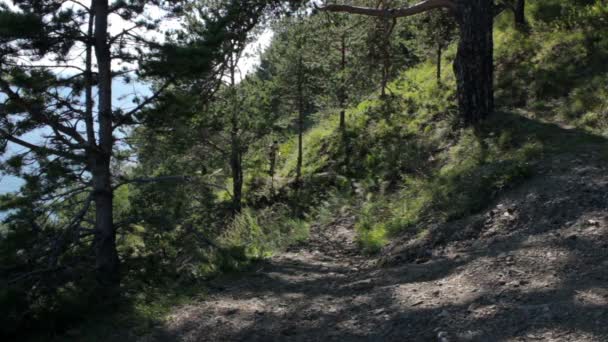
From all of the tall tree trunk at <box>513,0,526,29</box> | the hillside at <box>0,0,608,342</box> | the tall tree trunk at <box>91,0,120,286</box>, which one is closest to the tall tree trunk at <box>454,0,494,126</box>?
the hillside at <box>0,0,608,342</box>

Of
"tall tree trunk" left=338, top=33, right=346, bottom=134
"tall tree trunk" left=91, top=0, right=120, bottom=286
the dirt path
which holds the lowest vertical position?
the dirt path

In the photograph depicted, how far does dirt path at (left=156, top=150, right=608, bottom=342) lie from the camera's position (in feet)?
13.3

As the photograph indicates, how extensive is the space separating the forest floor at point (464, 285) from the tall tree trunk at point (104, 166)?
1888 millimetres

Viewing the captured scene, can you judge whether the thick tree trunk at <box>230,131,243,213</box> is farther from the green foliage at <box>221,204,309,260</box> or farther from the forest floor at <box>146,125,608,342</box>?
the forest floor at <box>146,125,608,342</box>

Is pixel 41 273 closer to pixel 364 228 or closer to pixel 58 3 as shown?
pixel 58 3

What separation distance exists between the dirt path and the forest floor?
1 cm

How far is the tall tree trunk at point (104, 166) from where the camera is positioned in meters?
8.02

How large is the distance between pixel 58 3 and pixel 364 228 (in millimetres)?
5773

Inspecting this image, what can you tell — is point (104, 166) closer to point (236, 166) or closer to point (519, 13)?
point (236, 166)

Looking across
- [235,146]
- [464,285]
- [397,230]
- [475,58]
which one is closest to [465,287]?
[464,285]

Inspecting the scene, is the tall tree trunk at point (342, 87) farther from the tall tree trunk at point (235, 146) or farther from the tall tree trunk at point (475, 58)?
the tall tree trunk at point (475, 58)

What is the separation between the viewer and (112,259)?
27.0 feet

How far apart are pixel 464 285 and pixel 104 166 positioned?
18.1ft

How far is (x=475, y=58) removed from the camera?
399 inches
